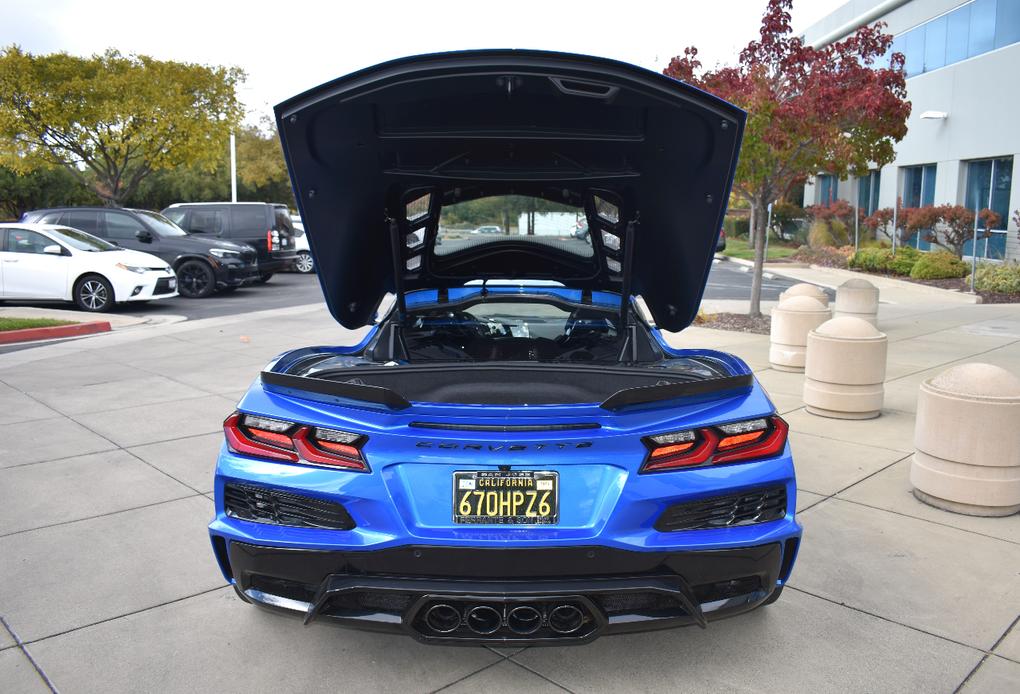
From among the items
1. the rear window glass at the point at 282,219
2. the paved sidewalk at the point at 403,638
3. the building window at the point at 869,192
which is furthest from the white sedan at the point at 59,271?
the building window at the point at 869,192

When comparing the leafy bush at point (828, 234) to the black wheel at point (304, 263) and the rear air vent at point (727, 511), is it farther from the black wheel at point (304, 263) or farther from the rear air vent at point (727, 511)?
the rear air vent at point (727, 511)

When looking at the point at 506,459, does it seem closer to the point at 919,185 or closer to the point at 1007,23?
the point at 1007,23

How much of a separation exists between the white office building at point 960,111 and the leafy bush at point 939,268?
151 cm

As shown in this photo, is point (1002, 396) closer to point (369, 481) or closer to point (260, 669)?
point (369, 481)

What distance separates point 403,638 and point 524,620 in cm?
85

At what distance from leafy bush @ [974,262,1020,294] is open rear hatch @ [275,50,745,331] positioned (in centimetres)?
1452

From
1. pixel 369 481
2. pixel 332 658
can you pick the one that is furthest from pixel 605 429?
pixel 332 658

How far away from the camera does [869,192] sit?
91.7ft

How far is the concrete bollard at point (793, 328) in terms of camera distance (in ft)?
27.7

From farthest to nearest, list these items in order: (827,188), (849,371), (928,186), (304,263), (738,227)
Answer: (738,227), (827,188), (928,186), (304,263), (849,371)

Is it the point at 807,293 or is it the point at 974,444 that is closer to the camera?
the point at 974,444

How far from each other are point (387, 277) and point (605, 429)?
8.41 ft

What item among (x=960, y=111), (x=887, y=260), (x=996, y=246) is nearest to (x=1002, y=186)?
(x=996, y=246)

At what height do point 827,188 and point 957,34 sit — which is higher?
point 957,34
